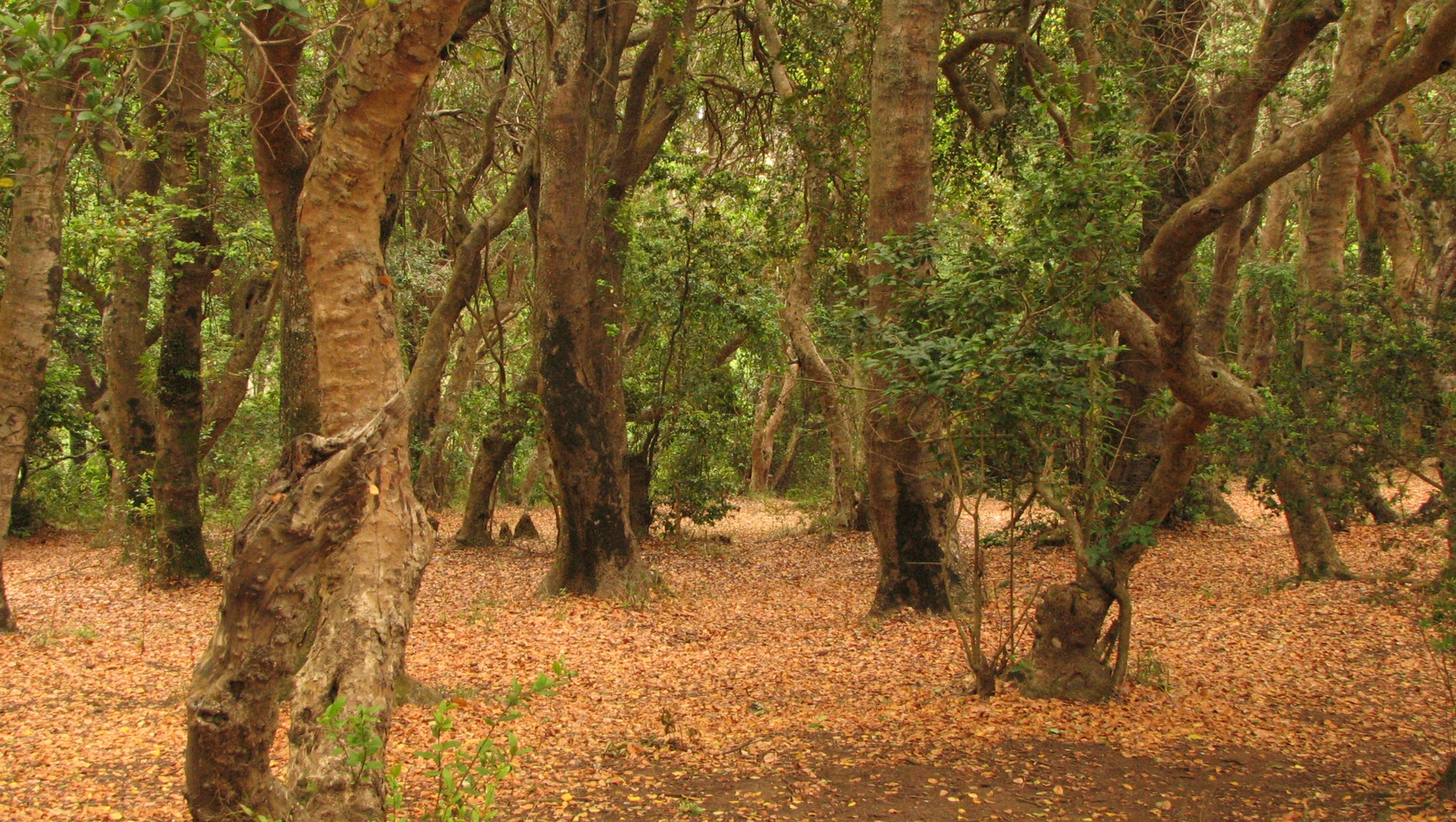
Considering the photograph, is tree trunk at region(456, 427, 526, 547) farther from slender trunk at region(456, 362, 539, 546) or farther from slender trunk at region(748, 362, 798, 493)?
slender trunk at region(748, 362, 798, 493)

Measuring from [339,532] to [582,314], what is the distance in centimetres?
667

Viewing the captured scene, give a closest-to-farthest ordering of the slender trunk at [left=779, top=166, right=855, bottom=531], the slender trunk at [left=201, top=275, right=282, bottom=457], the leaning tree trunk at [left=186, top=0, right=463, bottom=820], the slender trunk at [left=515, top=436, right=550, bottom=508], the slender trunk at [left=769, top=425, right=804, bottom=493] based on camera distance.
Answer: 1. the leaning tree trunk at [left=186, top=0, right=463, bottom=820]
2. the slender trunk at [left=779, top=166, right=855, bottom=531]
3. the slender trunk at [left=201, top=275, right=282, bottom=457]
4. the slender trunk at [left=515, top=436, right=550, bottom=508]
5. the slender trunk at [left=769, top=425, right=804, bottom=493]

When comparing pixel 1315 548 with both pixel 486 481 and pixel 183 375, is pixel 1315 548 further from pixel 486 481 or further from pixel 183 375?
pixel 183 375

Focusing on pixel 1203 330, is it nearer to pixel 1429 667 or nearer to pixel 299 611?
pixel 1429 667

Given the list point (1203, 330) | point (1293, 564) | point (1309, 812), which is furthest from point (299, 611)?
point (1203, 330)

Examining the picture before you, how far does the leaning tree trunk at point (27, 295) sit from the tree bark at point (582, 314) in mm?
3876

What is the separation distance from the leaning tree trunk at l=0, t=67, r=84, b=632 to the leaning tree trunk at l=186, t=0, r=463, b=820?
17.5 ft


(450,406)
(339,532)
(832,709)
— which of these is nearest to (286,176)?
(339,532)

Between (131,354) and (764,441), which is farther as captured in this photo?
(764,441)

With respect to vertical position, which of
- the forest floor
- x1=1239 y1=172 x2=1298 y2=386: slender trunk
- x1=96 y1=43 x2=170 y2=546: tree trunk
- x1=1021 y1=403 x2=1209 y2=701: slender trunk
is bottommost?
the forest floor

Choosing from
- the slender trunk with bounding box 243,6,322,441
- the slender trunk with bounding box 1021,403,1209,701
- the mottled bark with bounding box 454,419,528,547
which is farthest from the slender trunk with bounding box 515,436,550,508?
the slender trunk with bounding box 1021,403,1209,701

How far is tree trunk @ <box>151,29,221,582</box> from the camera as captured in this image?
10.2 meters

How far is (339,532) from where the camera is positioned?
130 inches

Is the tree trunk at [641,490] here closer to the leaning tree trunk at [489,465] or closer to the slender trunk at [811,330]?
the leaning tree trunk at [489,465]
